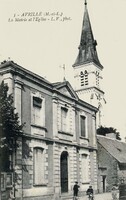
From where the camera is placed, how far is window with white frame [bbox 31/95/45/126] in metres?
18.4

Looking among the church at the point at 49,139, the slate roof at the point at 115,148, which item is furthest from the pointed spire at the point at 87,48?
the church at the point at 49,139

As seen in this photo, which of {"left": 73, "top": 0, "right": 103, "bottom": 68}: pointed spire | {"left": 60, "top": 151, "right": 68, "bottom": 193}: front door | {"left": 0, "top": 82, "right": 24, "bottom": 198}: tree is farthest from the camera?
{"left": 73, "top": 0, "right": 103, "bottom": 68}: pointed spire

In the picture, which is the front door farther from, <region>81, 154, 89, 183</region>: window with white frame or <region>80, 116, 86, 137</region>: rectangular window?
<region>80, 116, 86, 137</region>: rectangular window

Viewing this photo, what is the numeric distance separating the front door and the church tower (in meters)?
33.2

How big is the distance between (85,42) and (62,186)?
3536 cm

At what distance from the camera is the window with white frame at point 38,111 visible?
18391 mm

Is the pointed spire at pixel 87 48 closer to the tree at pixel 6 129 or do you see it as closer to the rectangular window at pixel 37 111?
the rectangular window at pixel 37 111

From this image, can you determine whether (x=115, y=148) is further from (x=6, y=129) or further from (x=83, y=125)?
(x=6, y=129)

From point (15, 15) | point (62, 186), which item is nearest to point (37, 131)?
point (62, 186)

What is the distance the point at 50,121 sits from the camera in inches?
776

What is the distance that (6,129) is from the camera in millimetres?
14297

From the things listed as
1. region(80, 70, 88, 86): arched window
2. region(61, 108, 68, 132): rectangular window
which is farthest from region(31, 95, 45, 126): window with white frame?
region(80, 70, 88, 86): arched window

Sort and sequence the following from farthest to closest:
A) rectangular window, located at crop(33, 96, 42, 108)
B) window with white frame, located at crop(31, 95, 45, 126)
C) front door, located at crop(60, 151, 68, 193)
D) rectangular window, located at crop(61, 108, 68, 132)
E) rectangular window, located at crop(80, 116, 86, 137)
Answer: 1. rectangular window, located at crop(80, 116, 86, 137)
2. rectangular window, located at crop(61, 108, 68, 132)
3. front door, located at crop(60, 151, 68, 193)
4. rectangular window, located at crop(33, 96, 42, 108)
5. window with white frame, located at crop(31, 95, 45, 126)

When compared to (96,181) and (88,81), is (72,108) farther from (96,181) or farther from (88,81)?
(88,81)
